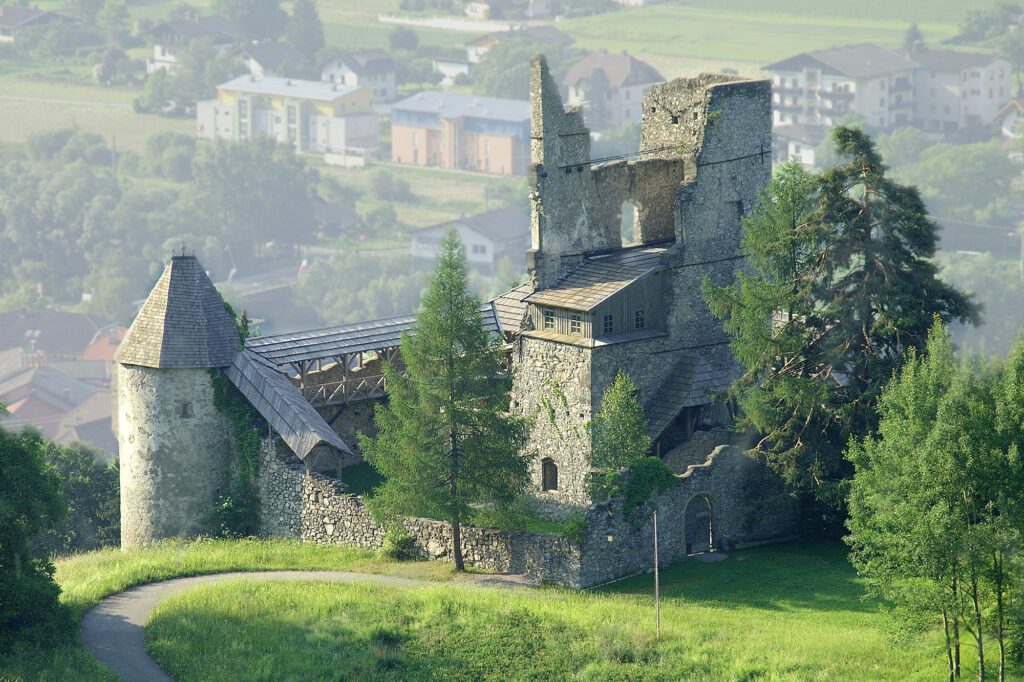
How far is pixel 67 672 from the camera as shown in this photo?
3975 centimetres

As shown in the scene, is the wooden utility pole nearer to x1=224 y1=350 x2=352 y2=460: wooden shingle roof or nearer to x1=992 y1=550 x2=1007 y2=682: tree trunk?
x1=992 y1=550 x2=1007 y2=682: tree trunk

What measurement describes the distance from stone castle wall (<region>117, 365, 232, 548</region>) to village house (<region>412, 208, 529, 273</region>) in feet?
446

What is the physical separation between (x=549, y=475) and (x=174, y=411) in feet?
34.9

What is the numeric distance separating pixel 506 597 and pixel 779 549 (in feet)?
29.2

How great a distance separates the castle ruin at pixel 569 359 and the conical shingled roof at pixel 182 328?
0.15 ft

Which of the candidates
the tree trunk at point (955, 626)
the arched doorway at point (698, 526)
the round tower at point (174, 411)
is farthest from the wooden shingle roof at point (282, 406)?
the tree trunk at point (955, 626)

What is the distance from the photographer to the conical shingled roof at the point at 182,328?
161 ft

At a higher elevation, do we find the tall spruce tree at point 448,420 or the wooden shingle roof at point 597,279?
the wooden shingle roof at point 597,279

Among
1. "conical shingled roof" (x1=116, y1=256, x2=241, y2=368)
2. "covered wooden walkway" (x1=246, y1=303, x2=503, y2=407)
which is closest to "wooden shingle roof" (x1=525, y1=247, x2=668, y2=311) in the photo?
"covered wooden walkway" (x1=246, y1=303, x2=503, y2=407)

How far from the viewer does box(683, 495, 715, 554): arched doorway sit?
4731 centimetres

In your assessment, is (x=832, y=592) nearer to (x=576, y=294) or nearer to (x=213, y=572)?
(x=576, y=294)

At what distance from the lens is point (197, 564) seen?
152 ft

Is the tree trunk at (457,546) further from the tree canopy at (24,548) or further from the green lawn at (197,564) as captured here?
the tree canopy at (24,548)

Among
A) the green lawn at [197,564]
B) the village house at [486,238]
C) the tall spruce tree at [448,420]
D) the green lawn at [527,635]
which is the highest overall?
the village house at [486,238]
